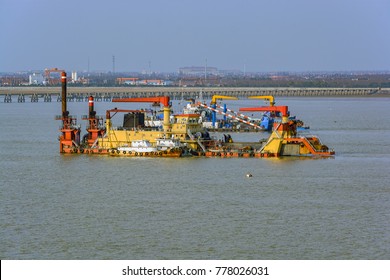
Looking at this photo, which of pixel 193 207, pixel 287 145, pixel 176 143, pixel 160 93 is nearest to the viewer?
pixel 193 207

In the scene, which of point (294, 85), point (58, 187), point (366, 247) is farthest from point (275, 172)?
point (294, 85)

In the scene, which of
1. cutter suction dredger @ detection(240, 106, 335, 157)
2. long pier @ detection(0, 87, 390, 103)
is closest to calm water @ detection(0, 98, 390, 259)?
cutter suction dredger @ detection(240, 106, 335, 157)

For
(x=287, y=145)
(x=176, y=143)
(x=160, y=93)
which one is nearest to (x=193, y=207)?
(x=176, y=143)

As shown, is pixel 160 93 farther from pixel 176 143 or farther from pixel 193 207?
pixel 193 207

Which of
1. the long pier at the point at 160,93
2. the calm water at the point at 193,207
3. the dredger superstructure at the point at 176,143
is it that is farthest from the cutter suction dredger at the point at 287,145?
the long pier at the point at 160,93

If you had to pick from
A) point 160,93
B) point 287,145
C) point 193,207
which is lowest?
point 160,93

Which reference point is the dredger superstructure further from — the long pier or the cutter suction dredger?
the long pier

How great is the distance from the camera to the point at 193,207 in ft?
79.8

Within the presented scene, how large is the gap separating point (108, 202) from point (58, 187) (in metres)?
3.27

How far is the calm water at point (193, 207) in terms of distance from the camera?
1962 cm

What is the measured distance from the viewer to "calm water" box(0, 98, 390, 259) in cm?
1962

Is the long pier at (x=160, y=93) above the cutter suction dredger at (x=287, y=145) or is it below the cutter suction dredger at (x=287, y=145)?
below

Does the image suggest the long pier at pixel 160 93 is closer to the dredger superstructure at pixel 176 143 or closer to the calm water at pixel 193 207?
the dredger superstructure at pixel 176 143

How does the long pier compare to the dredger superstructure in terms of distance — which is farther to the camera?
the long pier
